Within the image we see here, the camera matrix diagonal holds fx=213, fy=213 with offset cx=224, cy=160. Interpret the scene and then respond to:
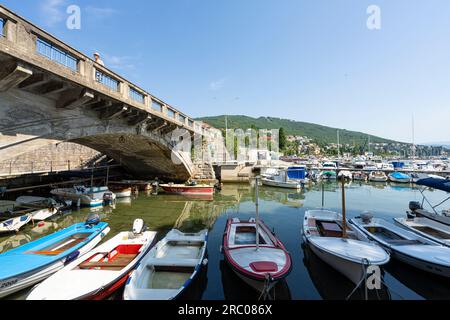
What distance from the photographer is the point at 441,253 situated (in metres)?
6.38

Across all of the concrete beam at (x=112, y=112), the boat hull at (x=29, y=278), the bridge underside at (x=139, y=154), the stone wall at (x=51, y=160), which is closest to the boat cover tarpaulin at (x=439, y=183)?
the boat hull at (x=29, y=278)

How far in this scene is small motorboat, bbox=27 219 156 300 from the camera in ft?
15.3

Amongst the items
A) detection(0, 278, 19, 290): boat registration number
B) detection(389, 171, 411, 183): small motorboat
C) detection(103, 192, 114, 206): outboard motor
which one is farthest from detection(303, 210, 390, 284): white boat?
detection(389, 171, 411, 183): small motorboat

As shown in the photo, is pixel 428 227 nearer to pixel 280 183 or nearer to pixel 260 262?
pixel 260 262

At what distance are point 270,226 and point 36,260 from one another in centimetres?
947

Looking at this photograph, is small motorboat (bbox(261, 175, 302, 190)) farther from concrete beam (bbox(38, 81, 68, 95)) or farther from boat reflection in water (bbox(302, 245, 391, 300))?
concrete beam (bbox(38, 81, 68, 95))

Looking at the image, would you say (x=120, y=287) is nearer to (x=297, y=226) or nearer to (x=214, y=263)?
(x=214, y=263)

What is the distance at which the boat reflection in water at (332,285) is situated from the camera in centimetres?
558

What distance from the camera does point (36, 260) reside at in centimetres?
602

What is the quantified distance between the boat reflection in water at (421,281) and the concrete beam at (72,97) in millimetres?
13410

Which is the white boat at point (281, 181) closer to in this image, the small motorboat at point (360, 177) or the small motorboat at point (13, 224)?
the small motorboat at point (360, 177)

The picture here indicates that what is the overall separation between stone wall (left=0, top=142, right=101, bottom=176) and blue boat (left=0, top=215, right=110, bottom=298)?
44.1 feet

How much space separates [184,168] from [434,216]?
2061 cm
